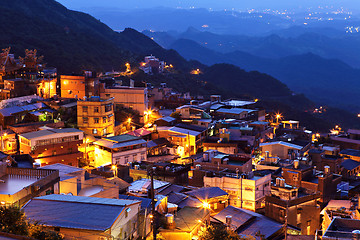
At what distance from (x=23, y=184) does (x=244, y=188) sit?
33.9 ft

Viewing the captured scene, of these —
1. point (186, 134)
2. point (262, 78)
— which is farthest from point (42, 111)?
point (262, 78)

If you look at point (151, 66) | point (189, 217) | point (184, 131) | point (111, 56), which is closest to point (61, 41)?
point (111, 56)

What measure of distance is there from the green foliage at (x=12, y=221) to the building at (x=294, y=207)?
33.9 feet

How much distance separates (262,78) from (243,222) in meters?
85.2

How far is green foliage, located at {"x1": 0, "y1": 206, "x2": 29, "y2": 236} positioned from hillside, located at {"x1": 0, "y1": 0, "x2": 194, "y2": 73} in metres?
49.4

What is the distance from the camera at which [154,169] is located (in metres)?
22.2

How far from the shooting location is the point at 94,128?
96.8ft

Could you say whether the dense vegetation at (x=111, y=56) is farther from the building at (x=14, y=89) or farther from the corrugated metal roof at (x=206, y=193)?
the corrugated metal roof at (x=206, y=193)

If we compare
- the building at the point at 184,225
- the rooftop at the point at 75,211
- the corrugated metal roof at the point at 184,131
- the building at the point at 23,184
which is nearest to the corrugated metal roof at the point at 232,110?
the corrugated metal roof at the point at 184,131

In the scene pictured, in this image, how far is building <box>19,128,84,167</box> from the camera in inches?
921

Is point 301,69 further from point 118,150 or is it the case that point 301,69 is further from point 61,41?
point 118,150

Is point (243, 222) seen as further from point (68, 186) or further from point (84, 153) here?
point (84, 153)

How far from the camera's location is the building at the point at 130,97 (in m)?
36.2

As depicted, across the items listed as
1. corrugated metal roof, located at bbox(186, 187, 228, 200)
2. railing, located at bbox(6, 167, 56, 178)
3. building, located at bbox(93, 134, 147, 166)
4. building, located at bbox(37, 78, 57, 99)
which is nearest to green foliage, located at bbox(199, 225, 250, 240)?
railing, located at bbox(6, 167, 56, 178)
